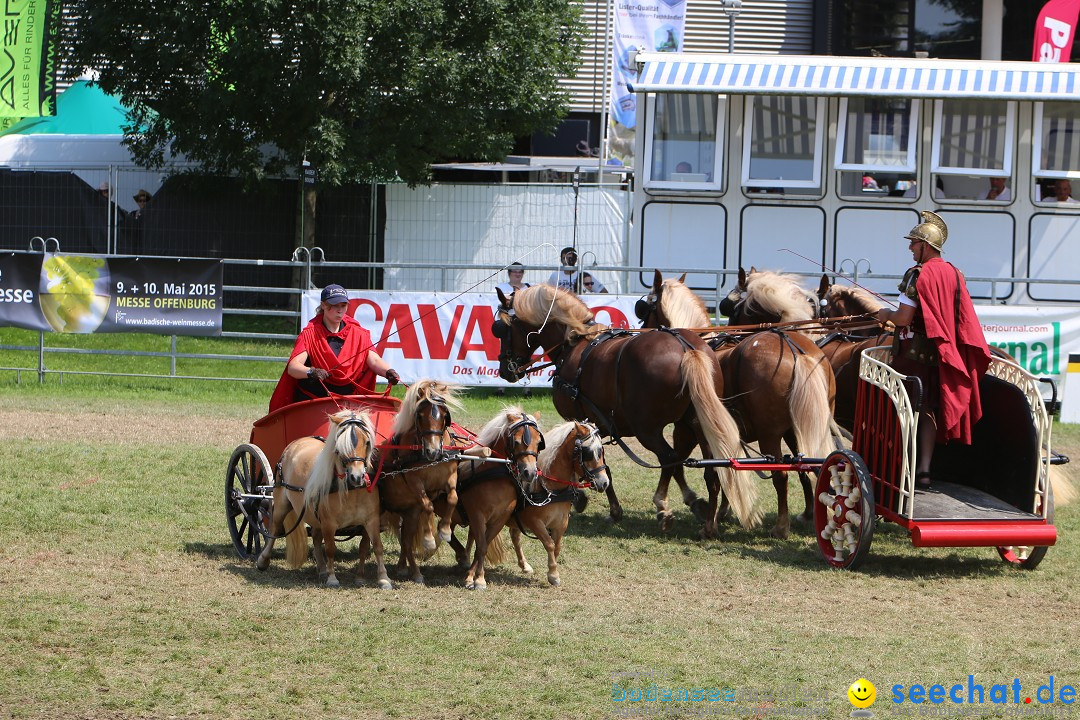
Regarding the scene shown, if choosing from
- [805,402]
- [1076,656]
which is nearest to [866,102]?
[805,402]

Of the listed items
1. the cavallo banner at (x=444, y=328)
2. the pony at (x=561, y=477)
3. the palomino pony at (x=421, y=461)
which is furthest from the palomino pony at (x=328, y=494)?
the cavallo banner at (x=444, y=328)

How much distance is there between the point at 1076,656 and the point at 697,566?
260 centimetres

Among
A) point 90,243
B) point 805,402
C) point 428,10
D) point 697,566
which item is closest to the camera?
point 697,566

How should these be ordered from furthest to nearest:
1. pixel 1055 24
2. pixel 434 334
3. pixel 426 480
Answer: pixel 1055 24, pixel 434 334, pixel 426 480

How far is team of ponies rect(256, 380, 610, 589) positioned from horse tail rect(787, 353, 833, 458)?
2.15m

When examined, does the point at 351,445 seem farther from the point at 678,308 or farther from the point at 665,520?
the point at 678,308

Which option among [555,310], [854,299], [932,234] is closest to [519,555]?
[555,310]

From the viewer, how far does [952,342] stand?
7.51 meters

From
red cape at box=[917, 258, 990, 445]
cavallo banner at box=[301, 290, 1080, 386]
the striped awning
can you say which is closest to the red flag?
the striped awning

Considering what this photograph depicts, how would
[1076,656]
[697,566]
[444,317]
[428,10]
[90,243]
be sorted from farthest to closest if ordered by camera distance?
[90,243] → [428,10] → [444,317] → [697,566] → [1076,656]

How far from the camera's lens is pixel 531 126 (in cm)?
2048

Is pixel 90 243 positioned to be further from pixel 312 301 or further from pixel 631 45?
pixel 631 45

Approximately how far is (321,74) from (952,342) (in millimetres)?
12321

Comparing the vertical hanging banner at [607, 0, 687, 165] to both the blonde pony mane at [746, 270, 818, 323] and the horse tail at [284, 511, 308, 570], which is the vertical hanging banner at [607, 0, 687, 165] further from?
the horse tail at [284, 511, 308, 570]
